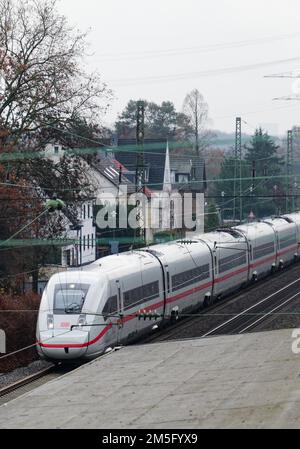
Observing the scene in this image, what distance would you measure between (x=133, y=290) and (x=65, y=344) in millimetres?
3988

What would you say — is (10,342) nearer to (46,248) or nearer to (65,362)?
(65,362)

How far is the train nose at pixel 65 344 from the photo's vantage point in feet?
78.7

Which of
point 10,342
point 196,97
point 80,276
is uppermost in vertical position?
point 196,97

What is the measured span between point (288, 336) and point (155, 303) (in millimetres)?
A: 6304

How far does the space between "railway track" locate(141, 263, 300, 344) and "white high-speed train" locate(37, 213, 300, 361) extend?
482 mm

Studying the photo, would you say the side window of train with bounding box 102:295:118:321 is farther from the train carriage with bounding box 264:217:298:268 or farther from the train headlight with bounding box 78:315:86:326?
the train carriage with bounding box 264:217:298:268

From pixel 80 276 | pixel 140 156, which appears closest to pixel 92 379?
pixel 80 276

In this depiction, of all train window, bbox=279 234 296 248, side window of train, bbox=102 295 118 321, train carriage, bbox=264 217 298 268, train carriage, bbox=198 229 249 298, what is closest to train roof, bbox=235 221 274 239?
train carriage, bbox=264 217 298 268

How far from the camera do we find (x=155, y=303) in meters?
29.4

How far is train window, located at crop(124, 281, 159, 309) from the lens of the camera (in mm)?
26967

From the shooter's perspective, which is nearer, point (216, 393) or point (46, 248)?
point (216, 393)

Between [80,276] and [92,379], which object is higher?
[80,276]

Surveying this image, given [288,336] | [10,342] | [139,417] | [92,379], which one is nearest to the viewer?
[139,417]

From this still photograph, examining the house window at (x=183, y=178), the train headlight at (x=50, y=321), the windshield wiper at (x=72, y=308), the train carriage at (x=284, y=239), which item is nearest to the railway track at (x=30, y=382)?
the train headlight at (x=50, y=321)
